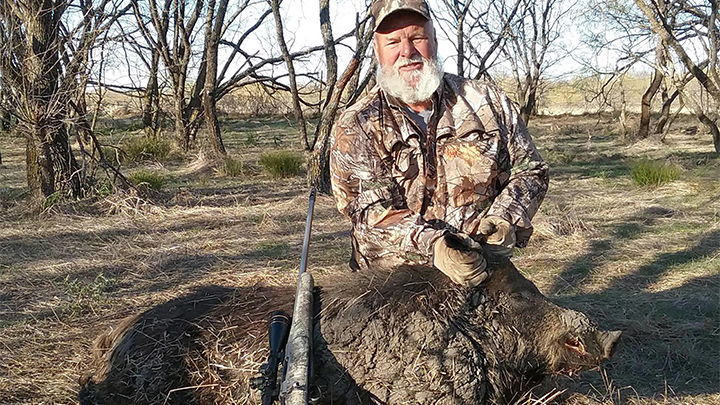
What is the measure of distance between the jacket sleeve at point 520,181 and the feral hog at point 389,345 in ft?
1.31

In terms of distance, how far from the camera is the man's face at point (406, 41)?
3320 mm

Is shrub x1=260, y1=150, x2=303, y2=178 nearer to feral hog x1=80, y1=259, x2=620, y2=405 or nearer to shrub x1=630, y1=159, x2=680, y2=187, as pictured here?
shrub x1=630, y1=159, x2=680, y2=187

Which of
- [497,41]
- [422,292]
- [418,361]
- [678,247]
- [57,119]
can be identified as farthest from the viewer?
[497,41]

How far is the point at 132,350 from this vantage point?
2.74 metres

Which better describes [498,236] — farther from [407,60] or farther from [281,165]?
[281,165]

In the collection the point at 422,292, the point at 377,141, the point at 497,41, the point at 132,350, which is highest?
the point at 497,41

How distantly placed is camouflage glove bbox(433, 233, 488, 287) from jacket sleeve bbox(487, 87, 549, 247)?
57cm

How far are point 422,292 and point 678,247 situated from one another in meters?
5.20

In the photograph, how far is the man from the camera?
3107 mm

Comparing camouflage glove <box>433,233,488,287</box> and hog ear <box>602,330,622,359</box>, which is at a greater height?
camouflage glove <box>433,233,488,287</box>

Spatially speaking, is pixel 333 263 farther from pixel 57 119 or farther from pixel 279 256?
pixel 57 119

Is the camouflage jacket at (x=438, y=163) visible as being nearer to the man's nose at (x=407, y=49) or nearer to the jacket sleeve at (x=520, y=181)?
the jacket sleeve at (x=520, y=181)

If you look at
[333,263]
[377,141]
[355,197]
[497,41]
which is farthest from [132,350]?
[497,41]

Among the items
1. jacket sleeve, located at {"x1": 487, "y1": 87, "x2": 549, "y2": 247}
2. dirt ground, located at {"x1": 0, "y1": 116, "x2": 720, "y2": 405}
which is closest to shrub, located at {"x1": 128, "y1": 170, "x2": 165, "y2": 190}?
dirt ground, located at {"x1": 0, "y1": 116, "x2": 720, "y2": 405}
